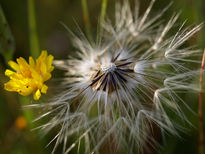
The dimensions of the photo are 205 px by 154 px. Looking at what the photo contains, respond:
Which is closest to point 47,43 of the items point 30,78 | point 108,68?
point 30,78

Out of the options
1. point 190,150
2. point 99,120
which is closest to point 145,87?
point 99,120

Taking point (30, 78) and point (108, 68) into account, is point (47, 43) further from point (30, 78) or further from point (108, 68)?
point (108, 68)

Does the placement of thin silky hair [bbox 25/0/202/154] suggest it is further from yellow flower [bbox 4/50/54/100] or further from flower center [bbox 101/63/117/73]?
yellow flower [bbox 4/50/54/100]

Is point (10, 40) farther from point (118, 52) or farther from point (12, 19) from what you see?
point (12, 19)

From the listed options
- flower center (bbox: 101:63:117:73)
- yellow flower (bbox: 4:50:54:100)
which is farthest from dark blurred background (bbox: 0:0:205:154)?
flower center (bbox: 101:63:117:73)

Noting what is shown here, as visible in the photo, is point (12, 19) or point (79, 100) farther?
point (12, 19)

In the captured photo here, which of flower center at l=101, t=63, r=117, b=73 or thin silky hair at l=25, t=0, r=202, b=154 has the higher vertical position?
flower center at l=101, t=63, r=117, b=73
